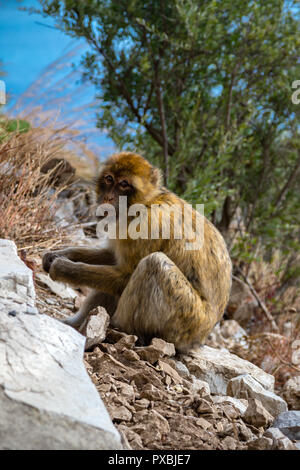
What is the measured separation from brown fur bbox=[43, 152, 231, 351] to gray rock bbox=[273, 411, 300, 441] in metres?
→ 0.90

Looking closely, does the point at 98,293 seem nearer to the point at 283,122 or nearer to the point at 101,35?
the point at 101,35

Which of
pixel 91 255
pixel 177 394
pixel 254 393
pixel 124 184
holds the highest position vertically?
pixel 124 184

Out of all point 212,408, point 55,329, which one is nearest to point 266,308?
point 212,408

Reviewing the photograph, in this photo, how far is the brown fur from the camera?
3330mm

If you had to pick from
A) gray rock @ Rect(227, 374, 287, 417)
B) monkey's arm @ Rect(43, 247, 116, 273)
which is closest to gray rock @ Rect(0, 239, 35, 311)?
monkey's arm @ Rect(43, 247, 116, 273)

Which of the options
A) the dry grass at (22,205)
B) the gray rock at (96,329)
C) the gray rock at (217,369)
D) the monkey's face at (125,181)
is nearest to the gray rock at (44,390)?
the gray rock at (96,329)

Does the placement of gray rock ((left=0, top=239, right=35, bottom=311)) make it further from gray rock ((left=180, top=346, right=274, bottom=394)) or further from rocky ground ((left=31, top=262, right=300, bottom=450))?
gray rock ((left=180, top=346, right=274, bottom=394))

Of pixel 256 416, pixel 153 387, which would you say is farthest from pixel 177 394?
pixel 256 416

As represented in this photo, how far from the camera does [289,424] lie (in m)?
2.75

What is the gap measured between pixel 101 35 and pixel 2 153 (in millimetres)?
3386

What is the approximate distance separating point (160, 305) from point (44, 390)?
1517 mm

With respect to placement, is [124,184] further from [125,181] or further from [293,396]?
[293,396]

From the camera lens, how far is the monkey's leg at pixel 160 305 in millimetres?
3299

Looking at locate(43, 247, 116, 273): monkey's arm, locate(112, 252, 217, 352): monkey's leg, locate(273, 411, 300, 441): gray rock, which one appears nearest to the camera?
locate(273, 411, 300, 441): gray rock
